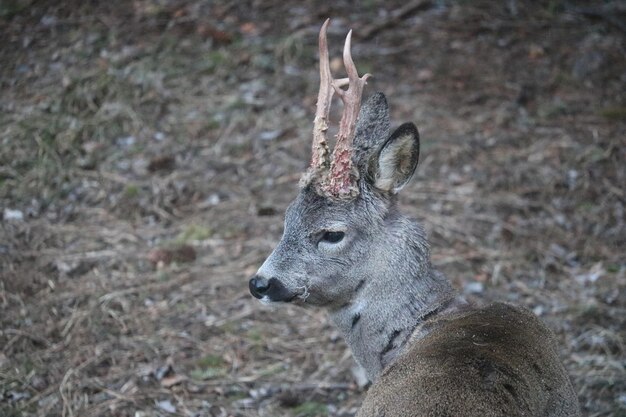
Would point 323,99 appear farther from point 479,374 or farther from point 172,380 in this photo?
point 172,380

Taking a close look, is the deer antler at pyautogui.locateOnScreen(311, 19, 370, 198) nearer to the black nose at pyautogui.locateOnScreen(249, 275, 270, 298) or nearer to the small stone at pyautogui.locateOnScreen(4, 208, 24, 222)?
the black nose at pyautogui.locateOnScreen(249, 275, 270, 298)

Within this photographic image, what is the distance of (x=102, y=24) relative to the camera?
9.92m

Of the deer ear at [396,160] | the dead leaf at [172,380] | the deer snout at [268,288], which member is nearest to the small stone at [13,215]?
the dead leaf at [172,380]

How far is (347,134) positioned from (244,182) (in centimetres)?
386

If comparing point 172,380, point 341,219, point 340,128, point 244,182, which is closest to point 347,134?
point 340,128

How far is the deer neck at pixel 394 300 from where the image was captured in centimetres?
421

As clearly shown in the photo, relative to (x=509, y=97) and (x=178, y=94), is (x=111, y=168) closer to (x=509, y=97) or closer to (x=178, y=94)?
(x=178, y=94)

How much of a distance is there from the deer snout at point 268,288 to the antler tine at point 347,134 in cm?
54

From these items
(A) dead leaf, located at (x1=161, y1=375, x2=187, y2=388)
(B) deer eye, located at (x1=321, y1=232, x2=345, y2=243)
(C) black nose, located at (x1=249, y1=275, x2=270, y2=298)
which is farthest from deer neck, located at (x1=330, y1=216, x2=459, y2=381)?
(A) dead leaf, located at (x1=161, y1=375, x2=187, y2=388)

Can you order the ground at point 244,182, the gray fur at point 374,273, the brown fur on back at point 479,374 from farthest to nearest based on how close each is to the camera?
the ground at point 244,182, the gray fur at point 374,273, the brown fur on back at point 479,374

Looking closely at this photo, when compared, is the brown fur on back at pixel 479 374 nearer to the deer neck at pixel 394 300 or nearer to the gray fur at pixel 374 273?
the gray fur at pixel 374 273

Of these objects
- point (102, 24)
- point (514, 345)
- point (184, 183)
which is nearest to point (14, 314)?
point (184, 183)

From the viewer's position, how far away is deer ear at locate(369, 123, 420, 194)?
4184 mm

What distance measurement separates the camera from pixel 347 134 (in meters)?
4.18
